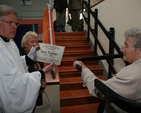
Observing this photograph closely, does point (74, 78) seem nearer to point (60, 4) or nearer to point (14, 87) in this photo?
point (14, 87)

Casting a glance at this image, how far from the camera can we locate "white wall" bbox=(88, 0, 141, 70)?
1991mm

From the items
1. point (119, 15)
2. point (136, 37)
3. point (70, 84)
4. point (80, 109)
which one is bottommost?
point (80, 109)

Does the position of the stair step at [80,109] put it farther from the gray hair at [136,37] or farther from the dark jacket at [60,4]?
the dark jacket at [60,4]

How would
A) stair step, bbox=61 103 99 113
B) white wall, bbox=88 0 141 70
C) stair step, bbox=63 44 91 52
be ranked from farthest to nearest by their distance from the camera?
stair step, bbox=63 44 91 52 < stair step, bbox=61 103 99 113 < white wall, bbox=88 0 141 70

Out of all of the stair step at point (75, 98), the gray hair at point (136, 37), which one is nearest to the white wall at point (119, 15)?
the stair step at point (75, 98)

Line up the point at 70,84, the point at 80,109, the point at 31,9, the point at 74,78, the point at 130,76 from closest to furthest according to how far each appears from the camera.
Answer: the point at 130,76 → the point at 80,109 → the point at 70,84 → the point at 74,78 → the point at 31,9

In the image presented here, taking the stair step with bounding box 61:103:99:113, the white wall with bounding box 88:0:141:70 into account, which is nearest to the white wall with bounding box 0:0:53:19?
the white wall with bounding box 88:0:141:70

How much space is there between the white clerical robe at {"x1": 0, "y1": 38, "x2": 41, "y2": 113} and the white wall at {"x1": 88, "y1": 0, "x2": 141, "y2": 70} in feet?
5.41

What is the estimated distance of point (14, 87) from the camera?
96 centimetres

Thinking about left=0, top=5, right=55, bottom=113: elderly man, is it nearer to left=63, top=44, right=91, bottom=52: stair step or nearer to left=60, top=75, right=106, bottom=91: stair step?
left=60, top=75, right=106, bottom=91: stair step

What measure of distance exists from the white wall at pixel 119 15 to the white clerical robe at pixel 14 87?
165 centimetres

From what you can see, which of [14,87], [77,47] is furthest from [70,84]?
[14,87]

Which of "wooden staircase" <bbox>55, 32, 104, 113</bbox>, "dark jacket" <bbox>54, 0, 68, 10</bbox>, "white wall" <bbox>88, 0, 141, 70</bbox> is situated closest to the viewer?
"white wall" <bbox>88, 0, 141, 70</bbox>

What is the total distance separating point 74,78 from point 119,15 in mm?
1461
